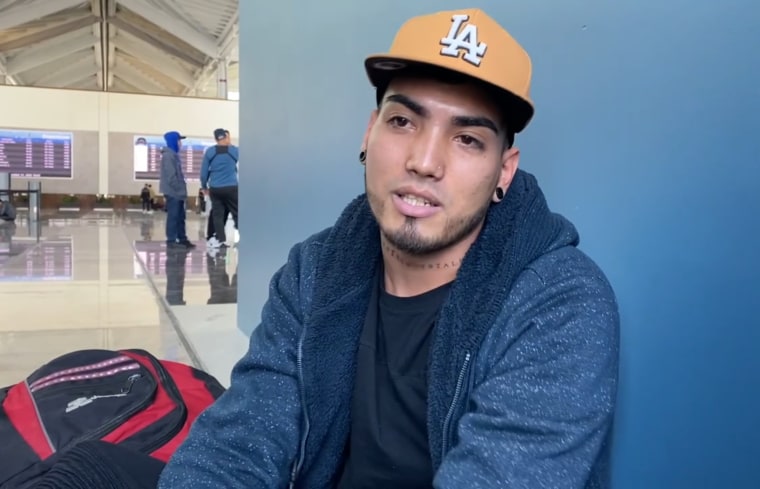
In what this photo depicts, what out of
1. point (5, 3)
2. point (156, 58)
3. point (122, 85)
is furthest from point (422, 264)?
point (122, 85)

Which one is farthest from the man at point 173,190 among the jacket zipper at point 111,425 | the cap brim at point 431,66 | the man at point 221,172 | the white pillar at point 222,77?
the white pillar at point 222,77

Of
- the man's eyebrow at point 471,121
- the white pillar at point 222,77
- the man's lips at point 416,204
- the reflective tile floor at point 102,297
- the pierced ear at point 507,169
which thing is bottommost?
the reflective tile floor at point 102,297

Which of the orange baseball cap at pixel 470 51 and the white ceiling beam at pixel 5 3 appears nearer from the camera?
the orange baseball cap at pixel 470 51

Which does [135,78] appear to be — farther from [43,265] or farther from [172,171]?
[43,265]

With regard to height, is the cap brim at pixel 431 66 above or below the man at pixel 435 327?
above

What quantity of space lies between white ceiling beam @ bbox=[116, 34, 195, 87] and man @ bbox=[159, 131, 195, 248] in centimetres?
1287

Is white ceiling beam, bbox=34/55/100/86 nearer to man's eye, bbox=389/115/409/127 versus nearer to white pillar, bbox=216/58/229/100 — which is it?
white pillar, bbox=216/58/229/100

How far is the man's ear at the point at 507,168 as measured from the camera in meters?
1.09

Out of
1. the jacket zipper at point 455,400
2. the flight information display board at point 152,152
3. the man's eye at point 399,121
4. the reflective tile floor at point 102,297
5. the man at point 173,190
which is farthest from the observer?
the flight information display board at point 152,152

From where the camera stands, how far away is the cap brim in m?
1.00

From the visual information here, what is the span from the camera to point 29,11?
1538 cm

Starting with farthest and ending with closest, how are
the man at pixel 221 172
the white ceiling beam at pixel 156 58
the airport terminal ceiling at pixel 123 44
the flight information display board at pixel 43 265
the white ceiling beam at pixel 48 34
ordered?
the white ceiling beam at pixel 156 58, the white ceiling beam at pixel 48 34, the airport terminal ceiling at pixel 123 44, the man at pixel 221 172, the flight information display board at pixel 43 265

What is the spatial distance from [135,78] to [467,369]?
2713 cm

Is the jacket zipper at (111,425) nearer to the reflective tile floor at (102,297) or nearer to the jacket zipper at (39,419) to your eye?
the jacket zipper at (39,419)
